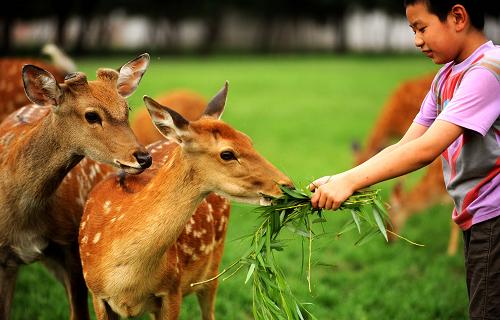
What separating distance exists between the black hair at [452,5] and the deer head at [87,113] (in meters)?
1.48

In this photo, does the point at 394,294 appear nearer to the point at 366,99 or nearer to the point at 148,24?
the point at 366,99

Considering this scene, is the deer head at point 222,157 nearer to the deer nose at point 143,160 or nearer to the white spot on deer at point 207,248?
the deer nose at point 143,160

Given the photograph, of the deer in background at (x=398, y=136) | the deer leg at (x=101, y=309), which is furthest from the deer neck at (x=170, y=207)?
the deer in background at (x=398, y=136)

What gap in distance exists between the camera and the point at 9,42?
98.4 ft

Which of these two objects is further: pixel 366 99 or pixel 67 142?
pixel 366 99

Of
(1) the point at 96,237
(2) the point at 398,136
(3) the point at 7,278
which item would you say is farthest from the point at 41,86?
(2) the point at 398,136

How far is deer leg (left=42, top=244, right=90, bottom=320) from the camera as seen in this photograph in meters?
4.14

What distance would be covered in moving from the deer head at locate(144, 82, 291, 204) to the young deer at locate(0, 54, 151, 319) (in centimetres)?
37

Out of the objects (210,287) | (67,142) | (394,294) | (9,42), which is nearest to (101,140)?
(67,142)

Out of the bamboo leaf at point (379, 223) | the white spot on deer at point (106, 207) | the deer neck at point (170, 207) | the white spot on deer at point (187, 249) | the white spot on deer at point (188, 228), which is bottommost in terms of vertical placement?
the white spot on deer at point (187, 249)

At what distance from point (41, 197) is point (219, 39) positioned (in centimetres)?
3927

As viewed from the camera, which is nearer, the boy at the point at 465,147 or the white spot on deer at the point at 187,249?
the boy at the point at 465,147

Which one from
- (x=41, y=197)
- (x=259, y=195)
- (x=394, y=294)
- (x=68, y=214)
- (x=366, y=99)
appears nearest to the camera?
(x=259, y=195)

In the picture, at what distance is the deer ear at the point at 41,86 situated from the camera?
3.61 meters
